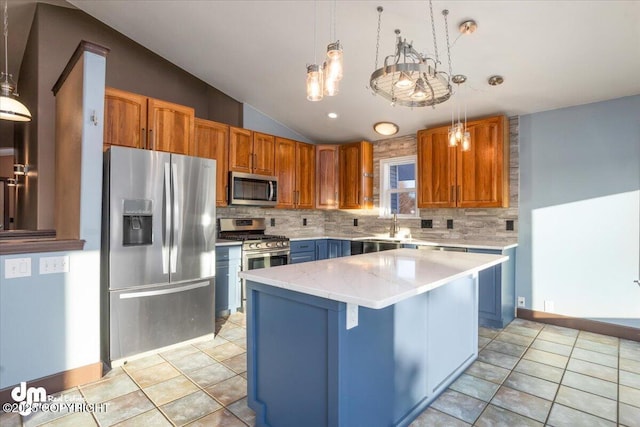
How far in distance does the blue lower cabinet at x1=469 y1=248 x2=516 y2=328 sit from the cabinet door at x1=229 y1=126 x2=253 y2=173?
2.91 m

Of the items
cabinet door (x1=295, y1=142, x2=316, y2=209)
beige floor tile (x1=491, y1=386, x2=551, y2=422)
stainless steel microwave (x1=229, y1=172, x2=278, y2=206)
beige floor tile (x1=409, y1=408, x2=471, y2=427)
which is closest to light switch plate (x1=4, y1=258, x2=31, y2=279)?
stainless steel microwave (x1=229, y1=172, x2=278, y2=206)

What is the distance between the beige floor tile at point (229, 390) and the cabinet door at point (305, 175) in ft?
9.62

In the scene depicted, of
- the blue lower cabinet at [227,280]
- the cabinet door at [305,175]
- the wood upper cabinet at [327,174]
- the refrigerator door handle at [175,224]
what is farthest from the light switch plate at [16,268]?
the wood upper cabinet at [327,174]

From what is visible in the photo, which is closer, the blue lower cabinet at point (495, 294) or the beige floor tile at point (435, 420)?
the beige floor tile at point (435, 420)

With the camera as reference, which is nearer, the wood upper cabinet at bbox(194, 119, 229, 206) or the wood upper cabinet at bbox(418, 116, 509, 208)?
the wood upper cabinet at bbox(418, 116, 509, 208)

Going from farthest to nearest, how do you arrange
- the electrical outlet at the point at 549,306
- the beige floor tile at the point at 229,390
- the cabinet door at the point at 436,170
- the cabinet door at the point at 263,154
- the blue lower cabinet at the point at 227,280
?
the cabinet door at the point at 263,154 < the cabinet door at the point at 436,170 < the blue lower cabinet at the point at 227,280 < the electrical outlet at the point at 549,306 < the beige floor tile at the point at 229,390

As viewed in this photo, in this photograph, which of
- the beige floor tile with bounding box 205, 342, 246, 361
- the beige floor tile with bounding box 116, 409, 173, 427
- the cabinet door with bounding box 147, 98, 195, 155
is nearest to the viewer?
the beige floor tile with bounding box 116, 409, 173, 427

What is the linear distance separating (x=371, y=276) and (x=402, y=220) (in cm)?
326

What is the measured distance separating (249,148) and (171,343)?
254 cm

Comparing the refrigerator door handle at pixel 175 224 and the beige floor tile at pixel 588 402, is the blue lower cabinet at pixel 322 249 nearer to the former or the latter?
the refrigerator door handle at pixel 175 224

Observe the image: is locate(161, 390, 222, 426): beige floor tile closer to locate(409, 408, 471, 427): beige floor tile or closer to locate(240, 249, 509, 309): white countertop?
locate(240, 249, 509, 309): white countertop

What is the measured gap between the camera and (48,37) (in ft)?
12.0

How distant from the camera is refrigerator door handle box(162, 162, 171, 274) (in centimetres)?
282

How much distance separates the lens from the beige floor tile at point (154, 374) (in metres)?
2.38
